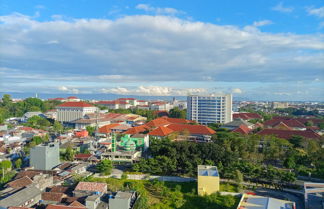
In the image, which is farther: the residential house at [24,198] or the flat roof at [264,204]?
the flat roof at [264,204]

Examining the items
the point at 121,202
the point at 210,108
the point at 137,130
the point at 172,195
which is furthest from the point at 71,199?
the point at 210,108

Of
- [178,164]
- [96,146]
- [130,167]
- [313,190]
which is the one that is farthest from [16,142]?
[313,190]

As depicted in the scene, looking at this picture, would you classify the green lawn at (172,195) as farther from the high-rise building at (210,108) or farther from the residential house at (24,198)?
the high-rise building at (210,108)

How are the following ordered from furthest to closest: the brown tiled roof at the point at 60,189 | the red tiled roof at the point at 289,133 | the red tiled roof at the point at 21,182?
the red tiled roof at the point at 289,133 → the brown tiled roof at the point at 60,189 → the red tiled roof at the point at 21,182

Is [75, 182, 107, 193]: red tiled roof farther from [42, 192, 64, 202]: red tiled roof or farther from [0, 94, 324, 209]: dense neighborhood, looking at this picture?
[42, 192, 64, 202]: red tiled roof

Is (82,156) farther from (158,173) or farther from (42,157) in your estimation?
(158,173)

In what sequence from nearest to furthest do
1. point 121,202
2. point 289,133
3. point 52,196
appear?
point 121,202, point 52,196, point 289,133

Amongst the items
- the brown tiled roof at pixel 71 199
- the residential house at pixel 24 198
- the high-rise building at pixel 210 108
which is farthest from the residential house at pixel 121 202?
the high-rise building at pixel 210 108
